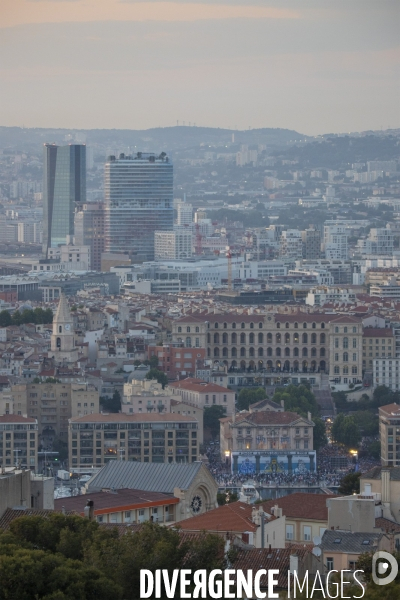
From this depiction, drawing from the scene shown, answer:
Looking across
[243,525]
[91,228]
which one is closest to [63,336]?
[243,525]

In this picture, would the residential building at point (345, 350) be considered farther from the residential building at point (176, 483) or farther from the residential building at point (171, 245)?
the residential building at point (171, 245)

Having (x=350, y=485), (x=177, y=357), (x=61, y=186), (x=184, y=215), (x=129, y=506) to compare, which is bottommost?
(x=177, y=357)

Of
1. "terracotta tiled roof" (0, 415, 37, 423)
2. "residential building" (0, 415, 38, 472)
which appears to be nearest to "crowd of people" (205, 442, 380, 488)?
"residential building" (0, 415, 38, 472)

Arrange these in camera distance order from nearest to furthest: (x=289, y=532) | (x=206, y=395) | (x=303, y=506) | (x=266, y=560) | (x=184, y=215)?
(x=266, y=560) → (x=289, y=532) → (x=303, y=506) → (x=206, y=395) → (x=184, y=215)

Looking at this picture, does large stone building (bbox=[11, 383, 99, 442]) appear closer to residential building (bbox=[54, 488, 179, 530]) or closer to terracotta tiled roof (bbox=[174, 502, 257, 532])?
residential building (bbox=[54, 488, 179, 530])

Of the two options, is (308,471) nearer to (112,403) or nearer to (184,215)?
(112,403)

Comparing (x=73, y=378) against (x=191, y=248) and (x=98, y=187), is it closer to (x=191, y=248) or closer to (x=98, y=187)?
(x=191, y=248)

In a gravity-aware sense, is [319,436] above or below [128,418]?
below
